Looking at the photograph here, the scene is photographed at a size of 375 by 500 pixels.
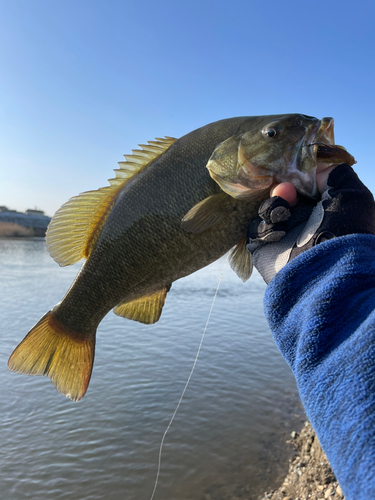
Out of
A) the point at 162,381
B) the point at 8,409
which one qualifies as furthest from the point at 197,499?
the point at 8,409

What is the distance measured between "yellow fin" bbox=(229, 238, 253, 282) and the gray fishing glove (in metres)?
0.34

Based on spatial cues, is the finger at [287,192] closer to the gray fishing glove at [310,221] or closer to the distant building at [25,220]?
the gray fishing glove at [310,221]

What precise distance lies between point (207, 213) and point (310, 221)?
0.74m

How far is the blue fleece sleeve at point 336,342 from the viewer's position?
37.6 inches

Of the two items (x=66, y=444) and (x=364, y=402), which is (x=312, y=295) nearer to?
(x=364, y=402)

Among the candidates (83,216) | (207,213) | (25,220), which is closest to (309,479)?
(207,213)

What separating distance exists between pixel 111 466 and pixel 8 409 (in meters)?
3.27

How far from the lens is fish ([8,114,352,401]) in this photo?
235cm

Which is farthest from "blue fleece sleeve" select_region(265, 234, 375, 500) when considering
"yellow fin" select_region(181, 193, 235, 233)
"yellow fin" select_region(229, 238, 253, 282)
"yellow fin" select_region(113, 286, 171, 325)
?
"yellow fin" select_region(113, 286, 171, 325)

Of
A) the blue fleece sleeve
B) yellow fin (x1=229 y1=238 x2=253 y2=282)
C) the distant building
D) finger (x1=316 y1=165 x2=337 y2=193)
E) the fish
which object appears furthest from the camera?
the distant building

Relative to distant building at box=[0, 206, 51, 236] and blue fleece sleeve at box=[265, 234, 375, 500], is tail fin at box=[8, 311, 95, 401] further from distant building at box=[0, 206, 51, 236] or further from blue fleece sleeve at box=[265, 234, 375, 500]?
distant building at box=[0, 206, 51, 236]

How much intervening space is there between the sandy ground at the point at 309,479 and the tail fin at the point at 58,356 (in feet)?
11.0

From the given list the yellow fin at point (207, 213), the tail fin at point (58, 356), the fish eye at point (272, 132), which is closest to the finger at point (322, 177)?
the fish eye at point (272, 132)

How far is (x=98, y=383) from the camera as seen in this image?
29.8 feet
